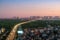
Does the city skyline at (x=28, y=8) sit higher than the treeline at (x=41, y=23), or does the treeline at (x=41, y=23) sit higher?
the city skyline at (x=28, y=8)

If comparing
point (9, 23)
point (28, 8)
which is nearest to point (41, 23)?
point (28, 8)

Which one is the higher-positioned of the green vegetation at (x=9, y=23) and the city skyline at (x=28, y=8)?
the city skyline at (x=28, y=8)

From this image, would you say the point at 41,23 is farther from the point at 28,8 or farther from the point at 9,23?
the point at 9,23

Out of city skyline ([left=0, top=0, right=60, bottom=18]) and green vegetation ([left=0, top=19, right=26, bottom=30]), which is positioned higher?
city skyline ([left=0, top=0, right=60, bottom=18])

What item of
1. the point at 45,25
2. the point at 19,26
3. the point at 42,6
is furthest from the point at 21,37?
the point at 42,6

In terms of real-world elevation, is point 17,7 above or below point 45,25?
above

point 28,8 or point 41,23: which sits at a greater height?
point 28,8

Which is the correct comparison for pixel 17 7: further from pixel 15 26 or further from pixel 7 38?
pixel 7 38

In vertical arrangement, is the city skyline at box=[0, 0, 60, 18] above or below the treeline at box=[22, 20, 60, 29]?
above
